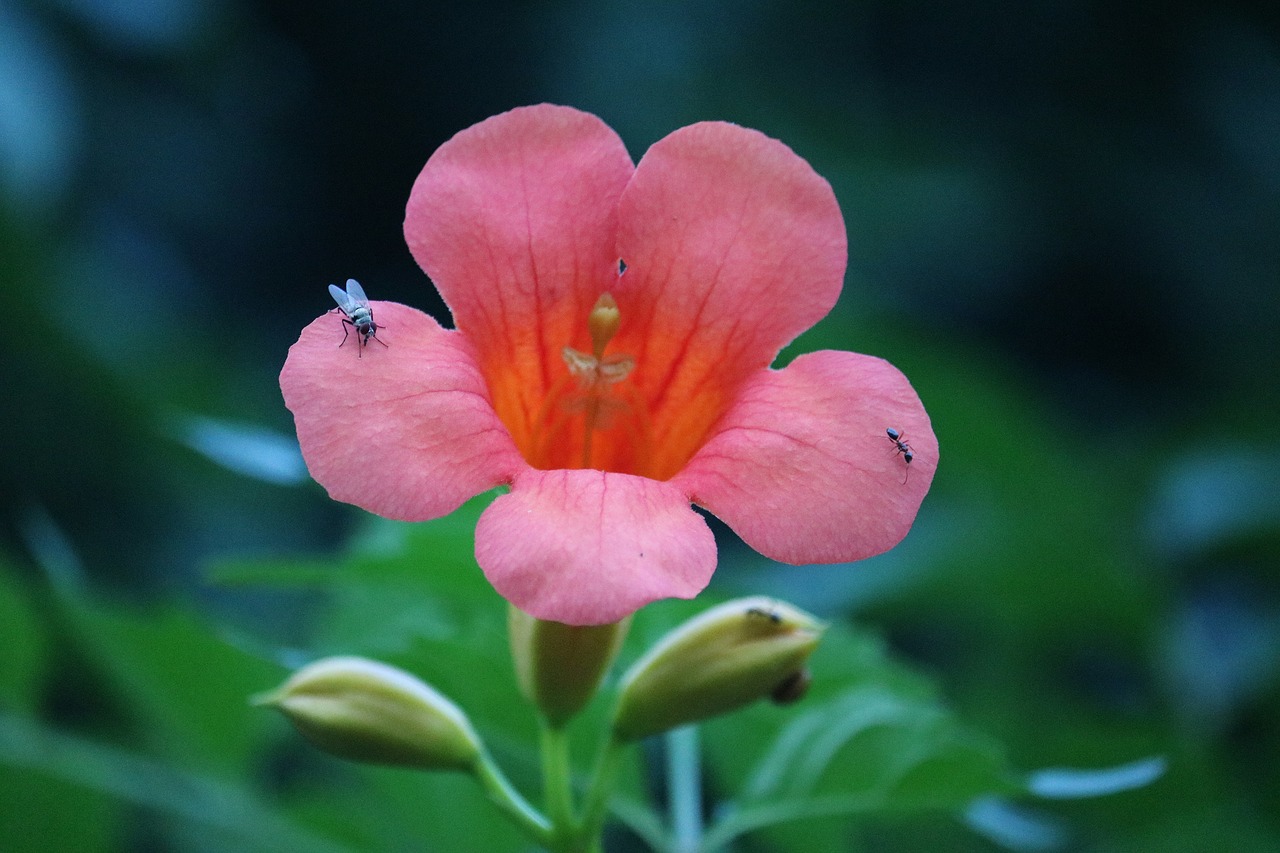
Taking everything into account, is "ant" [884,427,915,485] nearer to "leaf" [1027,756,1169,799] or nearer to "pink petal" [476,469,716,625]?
"pink petal" [476,469,716,625]

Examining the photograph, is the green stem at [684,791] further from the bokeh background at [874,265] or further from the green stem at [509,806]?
the bokeh background at [874,265]

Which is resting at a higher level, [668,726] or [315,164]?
[315,164]

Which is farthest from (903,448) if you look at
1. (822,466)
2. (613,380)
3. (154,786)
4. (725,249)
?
(154,786)

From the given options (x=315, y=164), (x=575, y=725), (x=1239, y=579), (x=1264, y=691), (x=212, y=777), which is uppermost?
(x=315, y=164)

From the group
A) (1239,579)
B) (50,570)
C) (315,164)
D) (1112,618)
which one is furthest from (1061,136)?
(50,570)

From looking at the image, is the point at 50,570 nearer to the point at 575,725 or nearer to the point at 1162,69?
the point at 575,725

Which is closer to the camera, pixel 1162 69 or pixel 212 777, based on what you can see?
pixel 212 777

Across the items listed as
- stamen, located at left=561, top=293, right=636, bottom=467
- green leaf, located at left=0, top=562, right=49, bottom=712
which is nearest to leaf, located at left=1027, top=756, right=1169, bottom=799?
stamen, located at left=561, top=293, right=636, bottom=467
